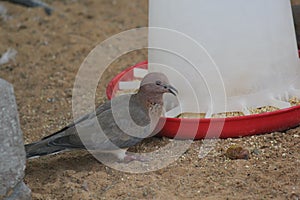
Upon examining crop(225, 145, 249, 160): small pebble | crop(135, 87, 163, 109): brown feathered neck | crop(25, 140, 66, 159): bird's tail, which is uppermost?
crop(135, 87, 163, 109): brown feathered neck

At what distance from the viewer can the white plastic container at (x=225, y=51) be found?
3.88m

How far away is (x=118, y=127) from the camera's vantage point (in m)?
3.83

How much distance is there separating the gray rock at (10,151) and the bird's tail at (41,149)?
0.51m

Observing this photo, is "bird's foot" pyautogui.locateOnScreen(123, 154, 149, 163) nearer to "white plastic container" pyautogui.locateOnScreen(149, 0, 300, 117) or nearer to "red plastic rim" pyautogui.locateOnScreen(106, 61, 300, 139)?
"red plastic rim" pyautogui.locateOnScreen(106, 61, 300, 139)

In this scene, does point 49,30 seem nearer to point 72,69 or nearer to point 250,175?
point 72,69

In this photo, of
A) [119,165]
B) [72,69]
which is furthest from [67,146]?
[72,69]

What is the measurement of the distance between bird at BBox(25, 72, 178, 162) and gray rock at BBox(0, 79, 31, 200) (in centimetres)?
56

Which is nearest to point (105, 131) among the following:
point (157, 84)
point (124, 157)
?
point (124, 157)

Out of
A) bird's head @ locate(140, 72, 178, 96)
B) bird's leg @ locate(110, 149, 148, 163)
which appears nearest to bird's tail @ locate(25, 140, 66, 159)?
bird's leg @ locate(110, 149, 148, 163)

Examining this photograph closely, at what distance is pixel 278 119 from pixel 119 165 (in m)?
1.01

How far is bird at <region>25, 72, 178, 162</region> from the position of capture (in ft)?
12.4

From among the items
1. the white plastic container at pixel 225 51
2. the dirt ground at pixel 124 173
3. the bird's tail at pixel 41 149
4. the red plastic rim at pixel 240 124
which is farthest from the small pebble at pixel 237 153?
the bird's tail at pixel 41 149

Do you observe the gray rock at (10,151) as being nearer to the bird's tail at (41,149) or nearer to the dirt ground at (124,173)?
the dirt ground at (124,173)

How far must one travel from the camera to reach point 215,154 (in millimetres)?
3732
